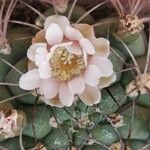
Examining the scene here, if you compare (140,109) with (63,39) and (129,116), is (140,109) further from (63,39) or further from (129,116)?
(63,39)

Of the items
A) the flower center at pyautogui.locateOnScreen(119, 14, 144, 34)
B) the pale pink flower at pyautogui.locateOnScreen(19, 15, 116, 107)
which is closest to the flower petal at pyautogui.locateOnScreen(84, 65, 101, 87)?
the pale pink flower at pyautogui.locateOnScreen(19, 15, 116, 107)

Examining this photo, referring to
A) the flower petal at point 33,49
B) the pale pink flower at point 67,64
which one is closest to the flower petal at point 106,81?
the pale pink flower at point 67,64

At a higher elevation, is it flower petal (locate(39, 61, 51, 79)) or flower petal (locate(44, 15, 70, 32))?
flower petal (locate(44, 15, 70, 32))

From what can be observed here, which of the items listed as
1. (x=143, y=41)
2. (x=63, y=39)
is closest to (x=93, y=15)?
(x=143, y=41)

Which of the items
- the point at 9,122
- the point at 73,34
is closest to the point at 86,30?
the point at 73,34

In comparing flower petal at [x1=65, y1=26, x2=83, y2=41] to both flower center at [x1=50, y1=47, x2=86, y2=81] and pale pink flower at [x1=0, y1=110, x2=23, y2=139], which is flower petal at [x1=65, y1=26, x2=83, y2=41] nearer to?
flower center at [x1=50, y1=47, x2=86, y2=81]

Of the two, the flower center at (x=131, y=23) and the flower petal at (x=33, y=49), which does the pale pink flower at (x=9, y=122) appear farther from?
the flower center at (x=131, y=23)
